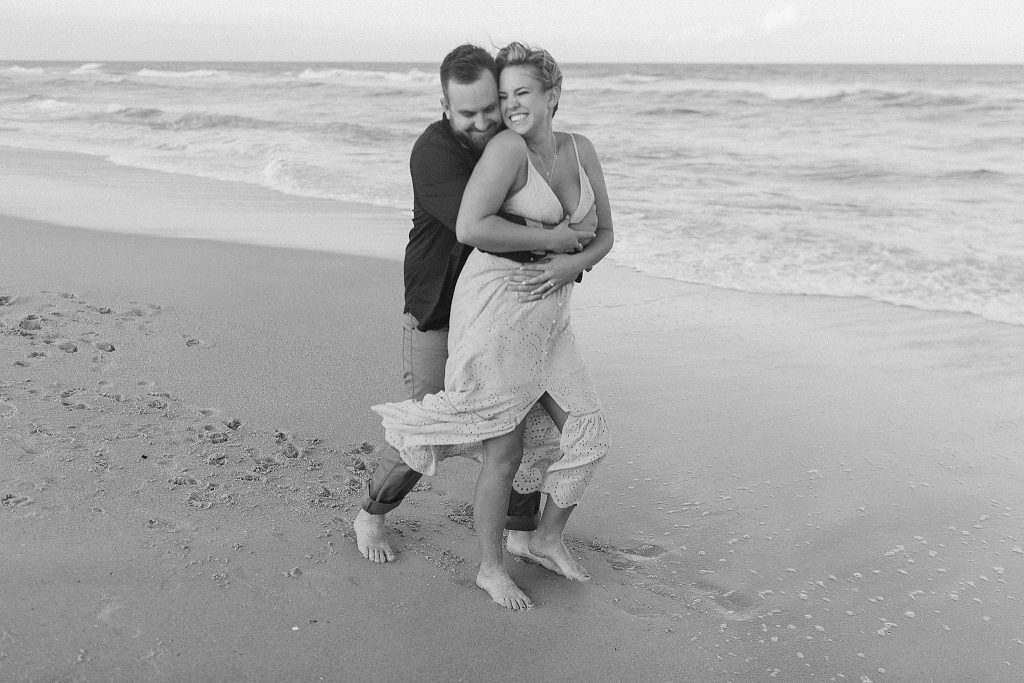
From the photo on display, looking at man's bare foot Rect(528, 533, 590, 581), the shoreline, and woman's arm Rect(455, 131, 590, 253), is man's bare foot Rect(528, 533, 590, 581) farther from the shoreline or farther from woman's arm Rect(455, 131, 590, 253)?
the shoreline

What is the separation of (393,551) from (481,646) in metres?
0.55

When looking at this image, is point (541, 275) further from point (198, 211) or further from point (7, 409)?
point (198, 211)

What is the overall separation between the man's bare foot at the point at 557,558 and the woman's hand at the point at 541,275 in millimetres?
820

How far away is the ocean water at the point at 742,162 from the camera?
23.0ft

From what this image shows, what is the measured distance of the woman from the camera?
252cm

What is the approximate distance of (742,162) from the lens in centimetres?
1358

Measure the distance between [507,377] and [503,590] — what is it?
2.07 feet

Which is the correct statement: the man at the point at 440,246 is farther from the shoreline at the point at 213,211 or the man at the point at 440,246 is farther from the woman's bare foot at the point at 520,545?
the shoreline at the point at 213,211

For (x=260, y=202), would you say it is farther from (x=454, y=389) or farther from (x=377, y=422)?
(x=454, y=389)

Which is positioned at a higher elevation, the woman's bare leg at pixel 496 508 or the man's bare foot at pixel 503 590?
the woman's bare leg at pixel 496 508

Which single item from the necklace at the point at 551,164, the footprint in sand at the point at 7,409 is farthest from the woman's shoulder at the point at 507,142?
the footprint in sand at the point at 7,409

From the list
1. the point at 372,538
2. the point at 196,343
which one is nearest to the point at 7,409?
the point at 196,343

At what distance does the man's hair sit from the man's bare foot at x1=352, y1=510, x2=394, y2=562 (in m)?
1.37

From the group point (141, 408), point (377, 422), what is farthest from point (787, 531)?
point (141, 408)
